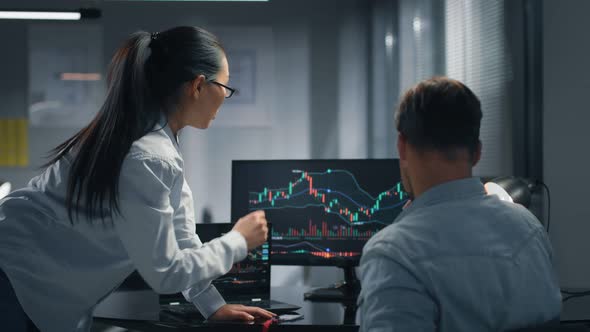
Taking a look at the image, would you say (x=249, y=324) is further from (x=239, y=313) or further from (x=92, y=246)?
(x=92, y=246)

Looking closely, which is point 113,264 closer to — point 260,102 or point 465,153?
point 465,153

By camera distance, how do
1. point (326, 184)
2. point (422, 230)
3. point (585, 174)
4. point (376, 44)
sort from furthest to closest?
point (376, 44) < point (326, 184) < point (585, 174) < point (422, 230)

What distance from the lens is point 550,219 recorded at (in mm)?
2080

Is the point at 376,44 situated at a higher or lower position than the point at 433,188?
higher

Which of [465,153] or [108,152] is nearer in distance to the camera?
[465,153]

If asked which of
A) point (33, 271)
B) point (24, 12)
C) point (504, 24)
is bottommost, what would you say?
point (33, 271)

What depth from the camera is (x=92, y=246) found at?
Result: 1350mm

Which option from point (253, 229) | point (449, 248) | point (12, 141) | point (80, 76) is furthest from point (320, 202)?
point (12, 141)

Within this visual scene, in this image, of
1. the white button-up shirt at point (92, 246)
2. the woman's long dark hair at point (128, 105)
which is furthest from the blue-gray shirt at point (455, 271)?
the woman's long dark hair at point (128, 105)

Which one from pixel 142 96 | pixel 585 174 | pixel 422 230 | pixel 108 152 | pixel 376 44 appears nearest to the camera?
pixel 422 230

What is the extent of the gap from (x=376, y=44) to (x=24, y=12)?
1.90 metres

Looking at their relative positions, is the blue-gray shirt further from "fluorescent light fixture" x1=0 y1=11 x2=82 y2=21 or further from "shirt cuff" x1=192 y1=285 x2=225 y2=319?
"fluorescent light fixture" x1=0 y1=11 x2=82 y2=21

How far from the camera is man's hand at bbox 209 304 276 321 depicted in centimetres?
168

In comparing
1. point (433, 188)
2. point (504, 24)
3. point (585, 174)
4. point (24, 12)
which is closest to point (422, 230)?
point (433, 188)
